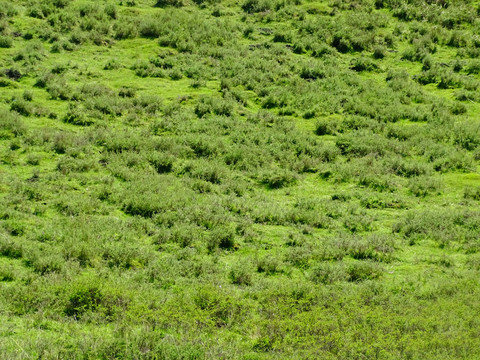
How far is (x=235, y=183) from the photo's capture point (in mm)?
18391

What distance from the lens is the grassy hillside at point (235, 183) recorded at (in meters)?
9.79

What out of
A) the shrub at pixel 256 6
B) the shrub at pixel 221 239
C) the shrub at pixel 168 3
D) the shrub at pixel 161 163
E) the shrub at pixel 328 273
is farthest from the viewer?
the shrub at pixel 256 6

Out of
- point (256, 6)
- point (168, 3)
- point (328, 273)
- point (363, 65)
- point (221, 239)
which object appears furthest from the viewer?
point (256, 6)

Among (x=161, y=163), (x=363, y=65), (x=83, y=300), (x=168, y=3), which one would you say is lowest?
(x=161, y=163)

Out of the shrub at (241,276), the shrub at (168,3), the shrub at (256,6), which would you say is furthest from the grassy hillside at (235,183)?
the shrub at (256,6)

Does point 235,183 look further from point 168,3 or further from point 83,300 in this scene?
point 168,3

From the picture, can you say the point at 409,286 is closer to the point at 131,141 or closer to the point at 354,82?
the point at 131,141

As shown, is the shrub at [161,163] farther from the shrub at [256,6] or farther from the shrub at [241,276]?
the shrub at [256,6]

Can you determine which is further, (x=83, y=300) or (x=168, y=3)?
(x=168, y=3)

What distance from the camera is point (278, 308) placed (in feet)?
35.3

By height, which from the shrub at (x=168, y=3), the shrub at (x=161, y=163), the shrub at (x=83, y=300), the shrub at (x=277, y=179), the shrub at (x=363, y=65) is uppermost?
the shrub at (x=168, y=3)

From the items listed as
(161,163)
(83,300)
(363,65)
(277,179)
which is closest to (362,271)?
(83,300)

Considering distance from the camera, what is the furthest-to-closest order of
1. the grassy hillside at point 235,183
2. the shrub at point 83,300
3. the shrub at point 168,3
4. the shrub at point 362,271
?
the shrub at point 168,3, the shrub at point 362,271, the shrub at point 83,300, the grassy hillside at point 235,183

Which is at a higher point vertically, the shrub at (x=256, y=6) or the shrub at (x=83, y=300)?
the shrub at (x=256, y=6)
